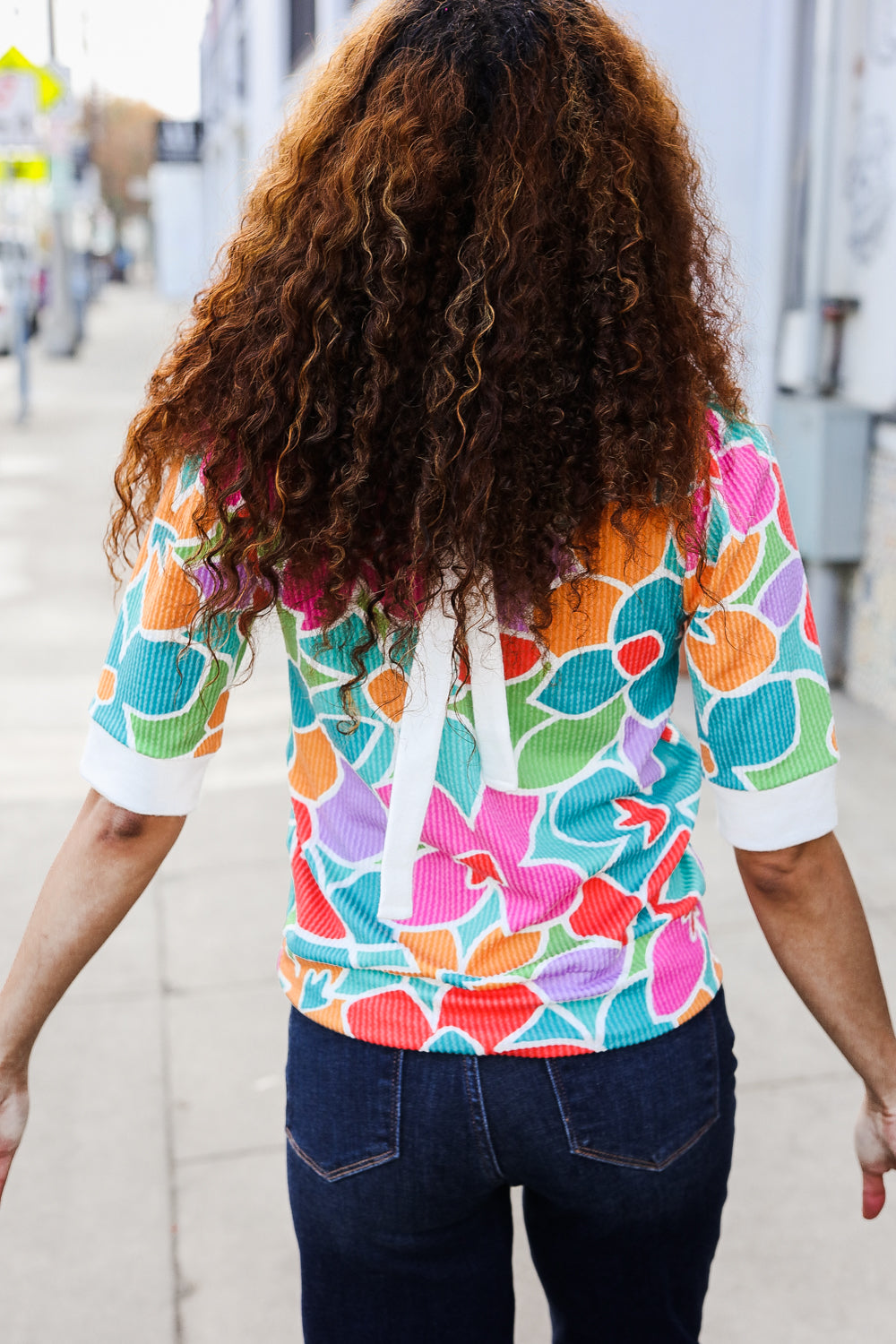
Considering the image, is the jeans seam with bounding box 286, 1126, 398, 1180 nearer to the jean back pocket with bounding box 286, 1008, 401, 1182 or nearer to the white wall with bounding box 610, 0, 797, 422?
the jean back pocket with bounding box 286, 1008, 401, 1182

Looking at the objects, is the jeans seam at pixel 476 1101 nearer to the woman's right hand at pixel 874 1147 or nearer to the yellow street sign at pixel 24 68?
the woman's right hand at pixel 874 1147

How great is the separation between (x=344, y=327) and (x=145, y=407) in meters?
0.23

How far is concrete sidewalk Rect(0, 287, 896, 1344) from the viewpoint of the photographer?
2482mm

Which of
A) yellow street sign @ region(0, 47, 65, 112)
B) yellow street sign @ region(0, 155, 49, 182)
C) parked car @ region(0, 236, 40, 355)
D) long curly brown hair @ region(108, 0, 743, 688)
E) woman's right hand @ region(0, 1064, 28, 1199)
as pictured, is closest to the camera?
long curly brown hair @ region(108, 0, 743, 688)

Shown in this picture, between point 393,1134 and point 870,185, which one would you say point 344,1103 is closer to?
point 393,1134

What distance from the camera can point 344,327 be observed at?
43.6 inches

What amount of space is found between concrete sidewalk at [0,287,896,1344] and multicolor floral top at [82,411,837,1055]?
1.16ft

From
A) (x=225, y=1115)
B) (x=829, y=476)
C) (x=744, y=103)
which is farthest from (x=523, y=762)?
(x=744, y=103)

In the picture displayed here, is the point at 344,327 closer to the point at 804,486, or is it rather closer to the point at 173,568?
the point at 173,568

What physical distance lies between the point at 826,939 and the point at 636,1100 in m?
0.24

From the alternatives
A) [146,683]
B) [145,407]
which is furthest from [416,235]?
[146,683]

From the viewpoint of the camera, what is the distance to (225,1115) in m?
3.01

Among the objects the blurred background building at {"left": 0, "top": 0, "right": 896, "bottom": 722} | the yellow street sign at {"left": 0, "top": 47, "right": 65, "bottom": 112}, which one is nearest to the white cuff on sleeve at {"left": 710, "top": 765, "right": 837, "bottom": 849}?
the blurred background building at {"left": 0, "top": 0, "right": 896, "bottom": 722}

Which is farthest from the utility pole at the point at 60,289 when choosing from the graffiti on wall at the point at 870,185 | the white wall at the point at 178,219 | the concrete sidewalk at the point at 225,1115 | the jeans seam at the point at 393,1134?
the jeans seam at the point at 393,1134
